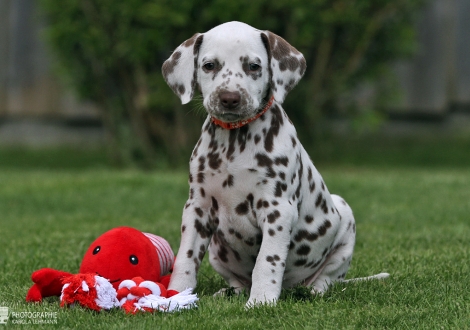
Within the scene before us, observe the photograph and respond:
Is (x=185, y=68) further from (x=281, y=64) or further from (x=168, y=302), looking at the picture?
(x=168, y=302)

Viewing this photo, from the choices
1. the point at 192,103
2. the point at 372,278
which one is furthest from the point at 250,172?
the point at 192,103

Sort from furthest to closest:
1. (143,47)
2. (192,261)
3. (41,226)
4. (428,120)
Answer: (428,120)
(143,47)
(41,226)
(192,261)

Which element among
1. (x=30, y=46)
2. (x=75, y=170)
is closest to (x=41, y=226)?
(x=75, y=170)

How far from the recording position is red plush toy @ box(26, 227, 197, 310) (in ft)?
13.4

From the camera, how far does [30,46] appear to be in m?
→ 15.1

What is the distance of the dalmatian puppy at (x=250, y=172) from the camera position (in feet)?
13.7

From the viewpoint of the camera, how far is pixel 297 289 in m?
4.39

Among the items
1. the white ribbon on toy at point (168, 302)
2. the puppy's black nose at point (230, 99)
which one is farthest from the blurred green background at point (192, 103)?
the white ribbon on toy at point (168, 302)

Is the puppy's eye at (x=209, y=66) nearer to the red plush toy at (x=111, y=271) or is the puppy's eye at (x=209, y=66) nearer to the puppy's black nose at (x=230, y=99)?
the puppy's black nose at (x=230, y=99)

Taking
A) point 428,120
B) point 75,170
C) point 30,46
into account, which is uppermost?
point 30,46

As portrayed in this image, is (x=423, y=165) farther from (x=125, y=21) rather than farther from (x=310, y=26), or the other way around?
(x=125, y=21)

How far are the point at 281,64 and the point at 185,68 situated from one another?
0.56 metres

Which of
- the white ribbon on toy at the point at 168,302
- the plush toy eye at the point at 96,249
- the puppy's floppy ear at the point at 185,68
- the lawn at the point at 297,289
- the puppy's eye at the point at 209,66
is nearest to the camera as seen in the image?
the lawn at the point at 297,289

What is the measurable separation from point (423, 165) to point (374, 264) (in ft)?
29.9
